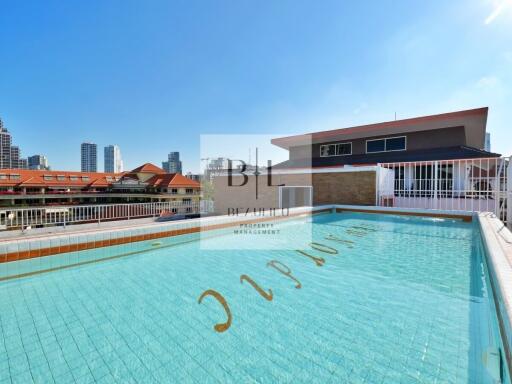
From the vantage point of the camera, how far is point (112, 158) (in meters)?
150

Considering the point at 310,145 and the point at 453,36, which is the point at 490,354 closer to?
the point at 453,36

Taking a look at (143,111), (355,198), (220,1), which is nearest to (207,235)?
(355,198)

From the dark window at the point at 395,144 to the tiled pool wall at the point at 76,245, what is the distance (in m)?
12.2

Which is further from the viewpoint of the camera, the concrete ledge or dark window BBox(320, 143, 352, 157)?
dark window BBox(320, 143, 352, 157)

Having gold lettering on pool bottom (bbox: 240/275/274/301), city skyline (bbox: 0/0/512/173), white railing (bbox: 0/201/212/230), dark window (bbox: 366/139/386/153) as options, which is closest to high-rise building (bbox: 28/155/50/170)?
city skyline (bbox: 0/0/512/173)

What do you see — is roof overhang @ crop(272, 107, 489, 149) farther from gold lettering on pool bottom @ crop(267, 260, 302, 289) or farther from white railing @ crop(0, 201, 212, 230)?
gold lettering on pool bottom @ crop(267, 260, 302, 289)

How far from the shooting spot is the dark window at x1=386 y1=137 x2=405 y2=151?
43.9 feet

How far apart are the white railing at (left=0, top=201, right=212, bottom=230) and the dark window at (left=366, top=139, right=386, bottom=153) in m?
10.4

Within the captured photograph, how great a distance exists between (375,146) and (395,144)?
1044mm

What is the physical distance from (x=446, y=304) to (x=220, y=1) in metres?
10.8

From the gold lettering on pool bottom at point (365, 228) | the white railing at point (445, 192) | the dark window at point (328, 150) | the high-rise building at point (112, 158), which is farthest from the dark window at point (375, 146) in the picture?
the high-rise building at point (112, 158)

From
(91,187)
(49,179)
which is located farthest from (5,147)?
(91,187)

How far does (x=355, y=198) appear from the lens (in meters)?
10.1

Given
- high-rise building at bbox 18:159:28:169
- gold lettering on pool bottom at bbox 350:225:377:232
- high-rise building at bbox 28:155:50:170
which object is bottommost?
gold lettering on pool bottom at bbox 350:225:377:232
